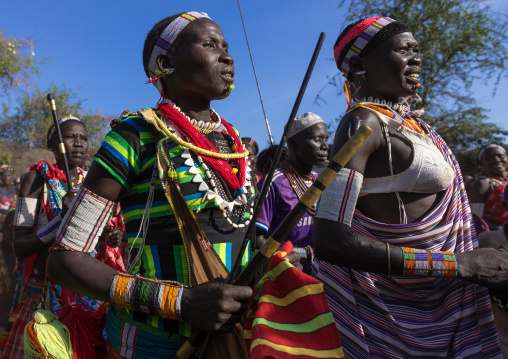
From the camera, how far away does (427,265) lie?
183 cm

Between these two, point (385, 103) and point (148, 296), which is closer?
point (148, 296)

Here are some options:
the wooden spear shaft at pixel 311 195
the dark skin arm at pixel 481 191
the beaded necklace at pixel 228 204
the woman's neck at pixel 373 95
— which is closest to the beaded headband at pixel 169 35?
the beaded necklace at pixel 228 204

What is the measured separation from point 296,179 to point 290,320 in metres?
2.89

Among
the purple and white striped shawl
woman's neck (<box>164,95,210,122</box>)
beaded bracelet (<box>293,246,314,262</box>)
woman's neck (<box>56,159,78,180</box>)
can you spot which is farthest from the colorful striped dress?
woman's neck (<box>56,159,78,180</box>)

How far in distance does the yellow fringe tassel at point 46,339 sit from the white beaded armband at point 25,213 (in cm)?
253

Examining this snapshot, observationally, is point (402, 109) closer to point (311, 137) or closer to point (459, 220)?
point (459, 220)

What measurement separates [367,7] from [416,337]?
68.4 ft

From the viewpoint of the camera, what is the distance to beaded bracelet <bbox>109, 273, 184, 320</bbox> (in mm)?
1601

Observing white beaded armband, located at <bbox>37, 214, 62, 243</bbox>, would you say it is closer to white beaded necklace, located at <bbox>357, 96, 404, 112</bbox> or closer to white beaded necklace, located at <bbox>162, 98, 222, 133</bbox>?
white beaded necklace, located at <bbox>162, 98, 222, 133</bbox>

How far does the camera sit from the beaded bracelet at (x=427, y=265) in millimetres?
1826

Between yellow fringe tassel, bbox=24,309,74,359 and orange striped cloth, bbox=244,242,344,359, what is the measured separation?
28.2 inches

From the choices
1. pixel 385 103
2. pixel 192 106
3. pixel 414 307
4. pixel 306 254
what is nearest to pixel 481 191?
pixel 306 254

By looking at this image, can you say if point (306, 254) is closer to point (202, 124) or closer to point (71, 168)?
point (202, 124)

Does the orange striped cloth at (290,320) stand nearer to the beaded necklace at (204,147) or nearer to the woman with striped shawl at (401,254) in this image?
the woman with striped shawl at (401,254)
